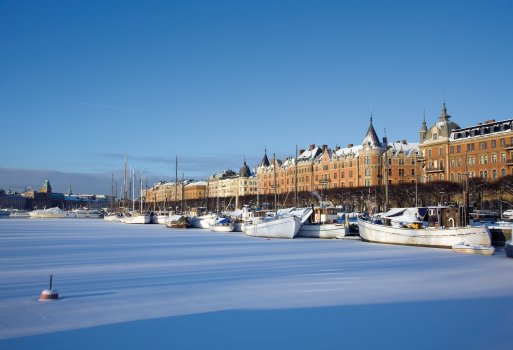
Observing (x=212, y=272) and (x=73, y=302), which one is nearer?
(x=73, y=302)

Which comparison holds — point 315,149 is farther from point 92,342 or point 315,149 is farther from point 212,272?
point 92,342

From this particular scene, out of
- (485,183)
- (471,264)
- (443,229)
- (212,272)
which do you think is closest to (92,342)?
(212,272)

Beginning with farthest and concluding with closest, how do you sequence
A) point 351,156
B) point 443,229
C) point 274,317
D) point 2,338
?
point 351,156, point 443,229, point 274,317, point 2,338

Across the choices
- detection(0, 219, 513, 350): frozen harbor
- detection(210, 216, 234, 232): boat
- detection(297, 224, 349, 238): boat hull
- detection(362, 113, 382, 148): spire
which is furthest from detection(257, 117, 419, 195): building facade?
detection(0, 219, 513, 350): frozen harbor

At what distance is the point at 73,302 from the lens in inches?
520

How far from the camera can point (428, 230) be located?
35.5m

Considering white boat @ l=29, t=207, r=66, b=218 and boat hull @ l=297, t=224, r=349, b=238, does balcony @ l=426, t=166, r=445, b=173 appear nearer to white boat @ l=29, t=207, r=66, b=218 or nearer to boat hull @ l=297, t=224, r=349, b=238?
boat hull @ l=297, t=224, r=349, b=238

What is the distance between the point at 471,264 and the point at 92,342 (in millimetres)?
19190

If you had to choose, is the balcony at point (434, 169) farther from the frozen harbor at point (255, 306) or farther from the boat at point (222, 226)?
the frozen harbor at point (255, 306)

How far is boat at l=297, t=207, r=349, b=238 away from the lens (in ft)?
150

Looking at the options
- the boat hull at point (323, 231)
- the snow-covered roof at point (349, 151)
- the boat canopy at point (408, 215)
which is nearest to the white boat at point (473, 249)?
the boat canopy at point (408, 215)

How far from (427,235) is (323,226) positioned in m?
12.5

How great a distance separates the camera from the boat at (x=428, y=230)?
32.1 metres

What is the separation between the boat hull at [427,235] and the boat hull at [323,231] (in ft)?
9.26
